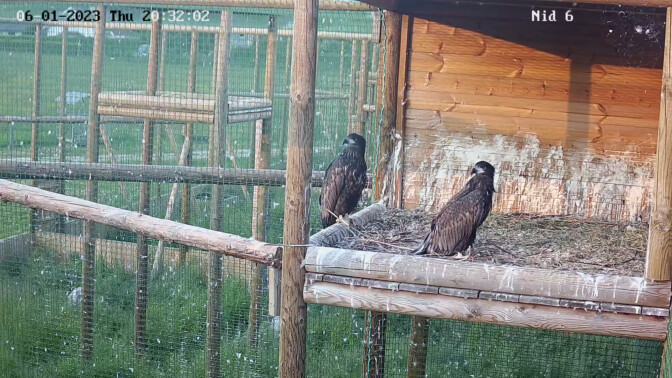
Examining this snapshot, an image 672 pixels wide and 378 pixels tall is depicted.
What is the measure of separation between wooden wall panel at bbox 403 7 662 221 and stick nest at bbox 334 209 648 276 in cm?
25

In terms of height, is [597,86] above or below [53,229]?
above

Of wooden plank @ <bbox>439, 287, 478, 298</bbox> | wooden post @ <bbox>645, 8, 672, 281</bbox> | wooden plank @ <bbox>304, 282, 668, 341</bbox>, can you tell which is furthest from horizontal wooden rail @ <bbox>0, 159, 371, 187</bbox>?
wooden post @ <bbox>645, 8, 672, 281</bbox>

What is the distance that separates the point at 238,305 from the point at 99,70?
2.69 m

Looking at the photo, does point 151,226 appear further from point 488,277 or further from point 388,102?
point 388,102

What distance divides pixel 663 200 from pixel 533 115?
2.13m

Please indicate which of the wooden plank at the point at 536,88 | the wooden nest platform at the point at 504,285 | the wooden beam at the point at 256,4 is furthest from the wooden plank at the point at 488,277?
the wooden beam at the point at 256,4

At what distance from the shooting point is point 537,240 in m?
5.16

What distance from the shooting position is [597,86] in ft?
18.9

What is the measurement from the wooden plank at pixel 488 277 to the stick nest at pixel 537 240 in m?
0.37

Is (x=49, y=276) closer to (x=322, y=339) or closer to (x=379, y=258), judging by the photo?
(x=322, y=339)

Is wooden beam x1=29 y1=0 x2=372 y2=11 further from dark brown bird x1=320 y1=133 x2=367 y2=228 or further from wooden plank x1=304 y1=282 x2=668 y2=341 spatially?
wooden plank x1=304 y1=282 x2=668 y2=341

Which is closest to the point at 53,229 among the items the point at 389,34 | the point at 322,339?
the point at 322,339

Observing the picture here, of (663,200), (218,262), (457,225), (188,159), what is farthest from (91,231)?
(663,200)

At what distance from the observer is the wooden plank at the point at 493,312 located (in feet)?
13.0
